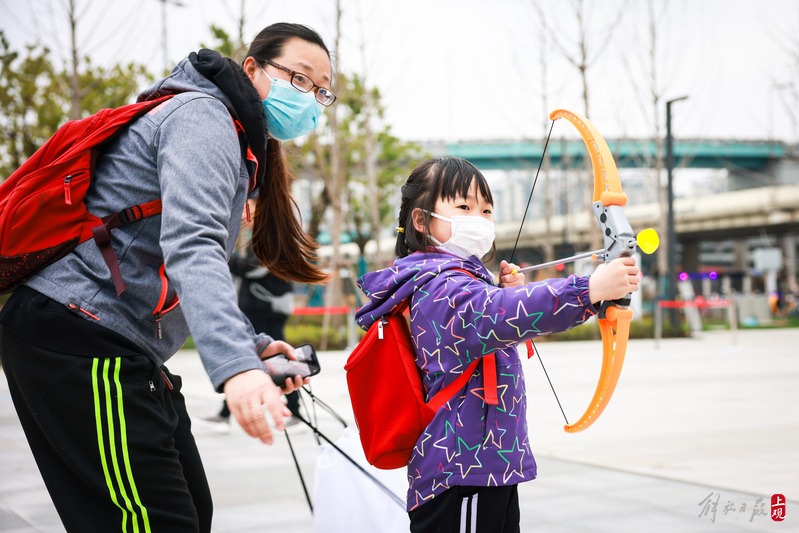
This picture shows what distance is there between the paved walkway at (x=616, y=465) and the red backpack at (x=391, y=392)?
1.39 feet

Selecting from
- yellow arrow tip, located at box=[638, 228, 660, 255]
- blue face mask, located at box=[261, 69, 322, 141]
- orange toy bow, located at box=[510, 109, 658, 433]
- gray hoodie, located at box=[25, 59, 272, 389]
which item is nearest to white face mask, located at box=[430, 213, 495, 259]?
orange toy bow, located at box=[510, 109, 658, 433]

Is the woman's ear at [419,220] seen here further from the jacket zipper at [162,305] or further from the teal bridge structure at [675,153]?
the teal bridge structure at [675,153]

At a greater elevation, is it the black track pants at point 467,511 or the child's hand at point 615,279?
the child's hand at point 615,279

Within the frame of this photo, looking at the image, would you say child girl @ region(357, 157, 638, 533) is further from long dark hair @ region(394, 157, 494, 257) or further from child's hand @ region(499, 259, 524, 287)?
child's hand @ region(499, 259, 524, 287)

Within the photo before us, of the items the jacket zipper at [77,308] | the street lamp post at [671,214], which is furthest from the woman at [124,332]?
the street lamp post at [671,214]

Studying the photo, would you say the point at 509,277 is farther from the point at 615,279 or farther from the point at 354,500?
the point at 354,500

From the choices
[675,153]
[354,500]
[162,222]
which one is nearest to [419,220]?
[354,500]

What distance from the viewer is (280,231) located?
2.25 meters

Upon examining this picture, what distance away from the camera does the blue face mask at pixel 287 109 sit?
1.96m

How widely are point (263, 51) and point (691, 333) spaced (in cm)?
1924

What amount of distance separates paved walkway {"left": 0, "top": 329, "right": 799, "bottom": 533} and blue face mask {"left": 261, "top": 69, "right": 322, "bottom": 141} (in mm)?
1192

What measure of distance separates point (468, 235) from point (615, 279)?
61 centimetres

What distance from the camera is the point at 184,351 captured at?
17.7 m

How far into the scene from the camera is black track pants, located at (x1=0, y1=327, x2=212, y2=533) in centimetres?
158
